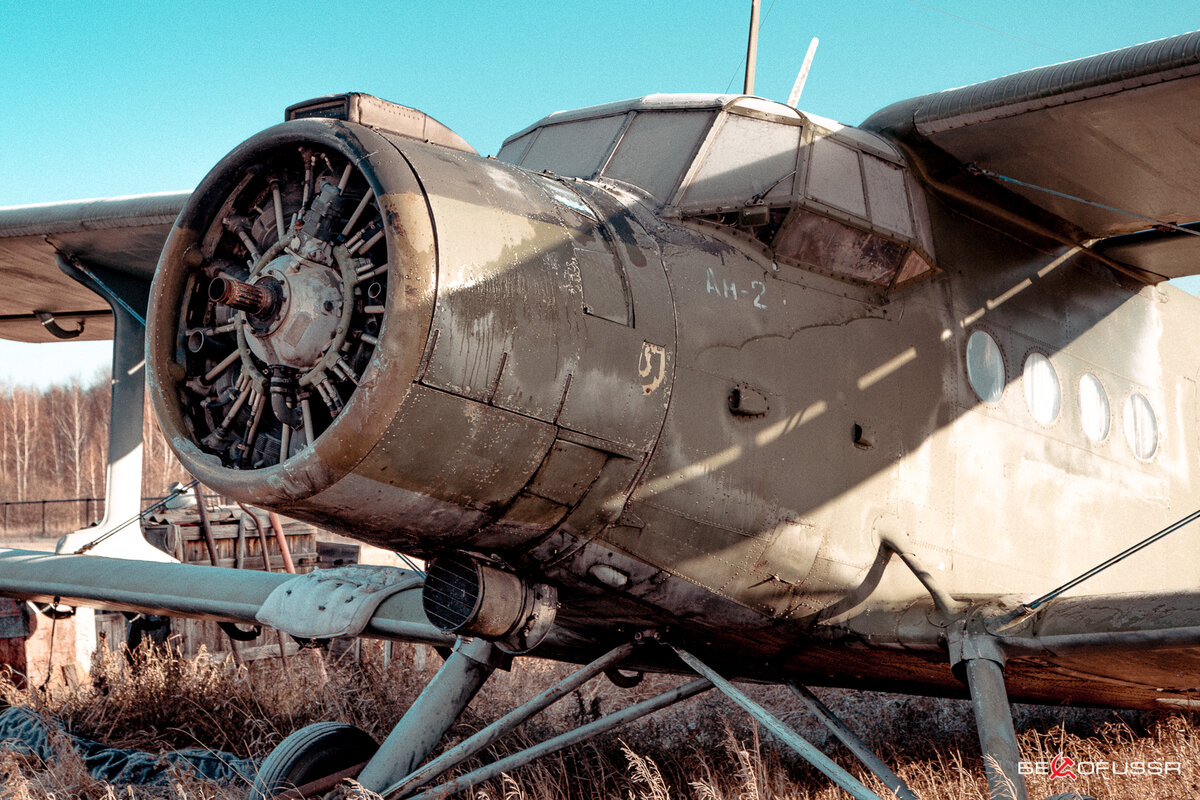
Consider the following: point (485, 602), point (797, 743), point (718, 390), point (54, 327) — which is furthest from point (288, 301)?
point (54, 327)

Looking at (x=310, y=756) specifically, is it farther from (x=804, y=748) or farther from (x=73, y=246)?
(x=73, y=246)

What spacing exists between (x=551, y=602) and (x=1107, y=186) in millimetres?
3656

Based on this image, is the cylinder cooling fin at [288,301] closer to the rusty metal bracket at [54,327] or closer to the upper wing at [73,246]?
the upper wing at [73,246]

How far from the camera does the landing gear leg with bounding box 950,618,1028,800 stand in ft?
12.0

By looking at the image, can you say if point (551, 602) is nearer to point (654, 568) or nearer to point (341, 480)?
point (654, 568)

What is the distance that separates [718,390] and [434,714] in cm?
233

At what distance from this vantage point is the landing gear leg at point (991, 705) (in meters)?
3.66

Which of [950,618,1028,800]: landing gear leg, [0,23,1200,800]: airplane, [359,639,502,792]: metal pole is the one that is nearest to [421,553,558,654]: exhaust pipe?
[0,23,1200,800]: airplane

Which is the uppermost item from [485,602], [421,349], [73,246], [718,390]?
[73,246]

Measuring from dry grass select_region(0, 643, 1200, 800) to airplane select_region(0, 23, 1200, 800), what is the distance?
65 centimetres

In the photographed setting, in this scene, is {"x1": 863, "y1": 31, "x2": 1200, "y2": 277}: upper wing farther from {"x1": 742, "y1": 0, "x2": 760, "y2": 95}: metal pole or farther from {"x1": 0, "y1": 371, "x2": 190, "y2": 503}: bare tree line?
{"x1": 0, "y1": 371, "x2": 190, "y2": 503}: bare tree line

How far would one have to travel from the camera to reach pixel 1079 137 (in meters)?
4.84

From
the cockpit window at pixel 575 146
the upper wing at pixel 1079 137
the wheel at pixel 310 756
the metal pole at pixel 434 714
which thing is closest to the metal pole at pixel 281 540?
the wheel at pixel 310 756

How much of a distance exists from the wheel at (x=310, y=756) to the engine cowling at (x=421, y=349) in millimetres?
1932
